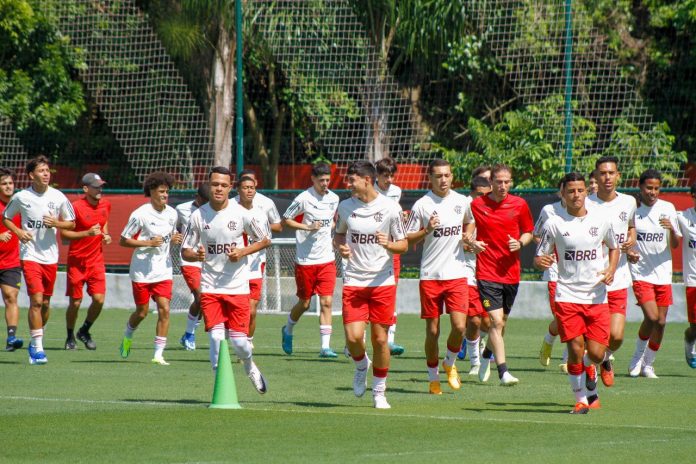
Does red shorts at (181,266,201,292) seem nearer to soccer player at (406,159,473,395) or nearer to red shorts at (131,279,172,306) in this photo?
red shorts at (131,279,172,306)

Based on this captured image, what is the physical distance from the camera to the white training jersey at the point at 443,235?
12750 mm

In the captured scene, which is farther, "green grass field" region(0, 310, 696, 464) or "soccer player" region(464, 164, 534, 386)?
"soccer player" region(464, 164, 534, 386)

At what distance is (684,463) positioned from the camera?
855cm

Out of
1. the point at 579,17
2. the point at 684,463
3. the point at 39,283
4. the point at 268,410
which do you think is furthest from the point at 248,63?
the point at 684,463

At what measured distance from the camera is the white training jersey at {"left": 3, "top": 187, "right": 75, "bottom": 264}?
16125 mm

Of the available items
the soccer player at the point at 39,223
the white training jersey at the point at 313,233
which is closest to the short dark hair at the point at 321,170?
the white training jersey at the point at 313,233

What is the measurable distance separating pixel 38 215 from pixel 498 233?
620cm

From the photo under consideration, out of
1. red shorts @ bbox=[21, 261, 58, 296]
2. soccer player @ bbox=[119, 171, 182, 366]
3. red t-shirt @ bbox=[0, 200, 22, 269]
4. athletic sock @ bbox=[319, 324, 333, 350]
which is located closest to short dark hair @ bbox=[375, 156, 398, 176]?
athletic sock @ bbox=[319, 324, 333, 350]

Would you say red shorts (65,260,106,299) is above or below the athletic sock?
above

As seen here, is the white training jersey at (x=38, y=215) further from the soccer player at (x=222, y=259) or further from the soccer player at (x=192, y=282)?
the soccer player at (x=222, y=259)

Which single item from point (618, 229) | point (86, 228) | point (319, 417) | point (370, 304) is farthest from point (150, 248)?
point (618, 229)

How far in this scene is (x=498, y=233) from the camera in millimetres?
13469

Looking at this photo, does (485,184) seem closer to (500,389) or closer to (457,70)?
(500,389)

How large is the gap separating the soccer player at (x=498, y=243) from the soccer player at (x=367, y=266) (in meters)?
1.81
